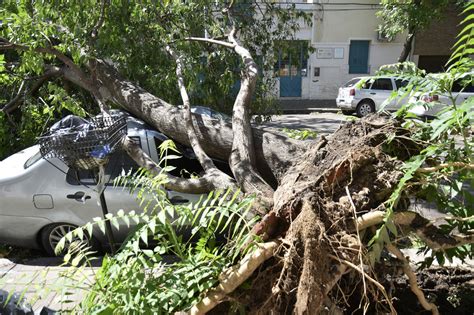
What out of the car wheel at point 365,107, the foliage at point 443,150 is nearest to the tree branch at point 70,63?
the foliage at point 443,150

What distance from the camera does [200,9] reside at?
22.6ft

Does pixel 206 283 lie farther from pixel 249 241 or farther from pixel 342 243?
pixel 342 243

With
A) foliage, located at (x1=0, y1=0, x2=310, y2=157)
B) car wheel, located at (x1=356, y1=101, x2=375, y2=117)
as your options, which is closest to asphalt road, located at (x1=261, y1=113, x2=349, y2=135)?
car wheel, located at (x1=356, y1=101, x2=375, y2=117)

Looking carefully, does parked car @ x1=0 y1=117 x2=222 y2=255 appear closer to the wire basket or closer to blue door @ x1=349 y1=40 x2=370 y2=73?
the wire basket

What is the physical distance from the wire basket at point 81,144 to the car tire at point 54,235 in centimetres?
218

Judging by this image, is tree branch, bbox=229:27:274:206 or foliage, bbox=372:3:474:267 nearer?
foliage, bbox=372:3:474:267

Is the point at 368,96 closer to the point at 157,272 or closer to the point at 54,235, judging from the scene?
the point at 54,235

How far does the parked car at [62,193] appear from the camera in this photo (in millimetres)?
4906

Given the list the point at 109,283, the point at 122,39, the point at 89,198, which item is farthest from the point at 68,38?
the point at 109,283

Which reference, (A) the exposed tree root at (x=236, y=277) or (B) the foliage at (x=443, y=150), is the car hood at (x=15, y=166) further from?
(B) the foliage at (x=443, y=150)

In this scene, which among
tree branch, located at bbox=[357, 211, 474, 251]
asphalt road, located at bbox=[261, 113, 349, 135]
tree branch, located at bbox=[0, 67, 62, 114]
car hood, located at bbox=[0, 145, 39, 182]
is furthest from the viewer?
asphalt road, located at bbox=[261, 113, 349, 135]

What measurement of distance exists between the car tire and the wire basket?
7.15 feet

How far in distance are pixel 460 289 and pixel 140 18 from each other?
577cm

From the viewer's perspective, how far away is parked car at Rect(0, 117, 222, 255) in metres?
4.91
